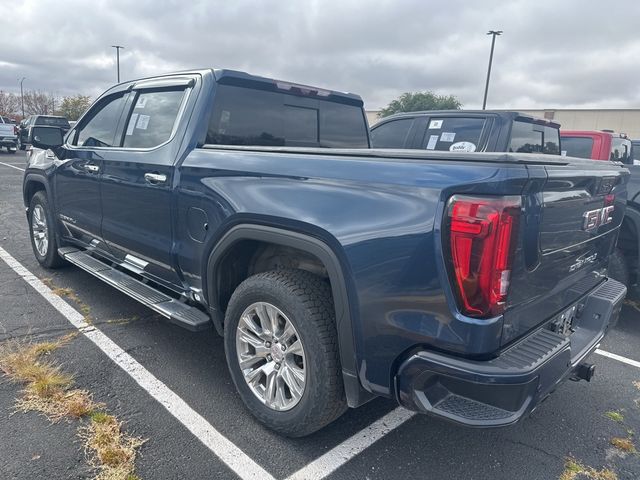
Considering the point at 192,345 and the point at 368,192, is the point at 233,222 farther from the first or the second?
the point at 192,345

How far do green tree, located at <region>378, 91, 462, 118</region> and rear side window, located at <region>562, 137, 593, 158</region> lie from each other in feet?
110

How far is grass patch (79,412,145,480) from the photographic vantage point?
231 centimetres

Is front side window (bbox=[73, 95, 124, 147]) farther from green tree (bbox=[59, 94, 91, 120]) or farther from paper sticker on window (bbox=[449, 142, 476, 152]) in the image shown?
green tree (bbox=[59, 94, 91, 120])

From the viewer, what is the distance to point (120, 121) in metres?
3.86

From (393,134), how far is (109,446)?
17.4 feet

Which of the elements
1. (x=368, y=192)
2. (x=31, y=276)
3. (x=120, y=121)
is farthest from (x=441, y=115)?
(x=31, y=276)

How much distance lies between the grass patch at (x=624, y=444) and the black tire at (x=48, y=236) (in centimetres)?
506

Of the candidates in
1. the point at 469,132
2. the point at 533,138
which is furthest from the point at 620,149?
the point at 469,132

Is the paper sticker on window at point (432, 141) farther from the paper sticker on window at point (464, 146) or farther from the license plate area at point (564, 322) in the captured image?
the license plate area at point (564, 322)

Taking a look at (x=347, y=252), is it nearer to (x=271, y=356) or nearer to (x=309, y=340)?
(x=309, y=340)

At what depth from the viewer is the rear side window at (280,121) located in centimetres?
324

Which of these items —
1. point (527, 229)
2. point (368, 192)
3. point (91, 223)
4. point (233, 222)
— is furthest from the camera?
point (91, 223)

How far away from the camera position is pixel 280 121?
11.8 ft

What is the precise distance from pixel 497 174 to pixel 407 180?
1.16ft
